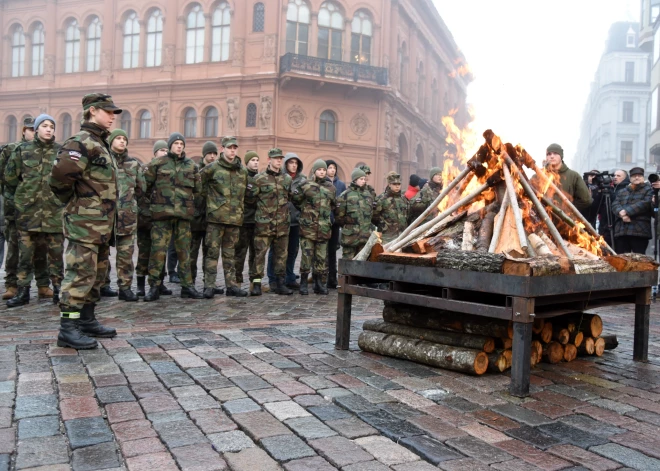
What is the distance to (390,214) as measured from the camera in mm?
10133

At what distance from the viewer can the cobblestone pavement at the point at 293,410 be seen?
113 inches

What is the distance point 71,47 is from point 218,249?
3027cm

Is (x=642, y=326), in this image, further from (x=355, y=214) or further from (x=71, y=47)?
(x=71, y=47)

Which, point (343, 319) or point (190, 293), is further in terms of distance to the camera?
point (190, 293)

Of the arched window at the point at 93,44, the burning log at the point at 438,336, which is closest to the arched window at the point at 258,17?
the arched window at the point at 93,44

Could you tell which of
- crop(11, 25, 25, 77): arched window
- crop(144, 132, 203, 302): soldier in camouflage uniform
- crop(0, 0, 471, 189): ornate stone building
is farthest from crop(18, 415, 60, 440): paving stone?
crop(11, 25, 25, 77): arched window

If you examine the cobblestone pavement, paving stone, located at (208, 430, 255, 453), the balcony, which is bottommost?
paving stone, located at (208, 430, 255, 453)

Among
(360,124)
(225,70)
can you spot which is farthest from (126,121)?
(360,124)

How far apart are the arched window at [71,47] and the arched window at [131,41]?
3.19 metres

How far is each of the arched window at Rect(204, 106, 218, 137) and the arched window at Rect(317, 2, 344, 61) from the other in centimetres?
624

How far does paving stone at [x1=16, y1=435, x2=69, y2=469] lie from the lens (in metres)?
2.72

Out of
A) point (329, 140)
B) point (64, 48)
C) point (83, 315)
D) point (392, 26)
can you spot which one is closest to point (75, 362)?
point (83, 315)

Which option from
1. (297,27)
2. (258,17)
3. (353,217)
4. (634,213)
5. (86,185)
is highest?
(258,17)

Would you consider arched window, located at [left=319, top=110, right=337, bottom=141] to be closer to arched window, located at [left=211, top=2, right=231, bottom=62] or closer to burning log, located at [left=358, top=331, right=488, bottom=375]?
arched window, located at [left=211, top=2, right=231, bottom=62]
